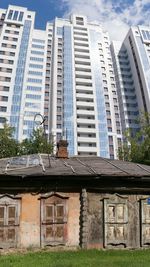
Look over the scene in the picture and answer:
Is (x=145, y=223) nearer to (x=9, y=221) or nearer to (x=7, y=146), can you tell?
(x=9, y=221)

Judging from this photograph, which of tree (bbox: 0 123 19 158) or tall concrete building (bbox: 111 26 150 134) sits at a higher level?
tall concrete building (bbox: 111 26 150 134)

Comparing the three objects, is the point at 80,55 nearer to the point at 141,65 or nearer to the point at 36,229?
the point at 141,65

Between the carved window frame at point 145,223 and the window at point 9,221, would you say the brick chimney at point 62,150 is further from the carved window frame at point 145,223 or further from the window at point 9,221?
the carved window frame at point 145,223

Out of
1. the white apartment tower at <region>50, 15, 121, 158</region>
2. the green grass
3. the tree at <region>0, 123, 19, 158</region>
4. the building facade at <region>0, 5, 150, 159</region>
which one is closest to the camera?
the green grass

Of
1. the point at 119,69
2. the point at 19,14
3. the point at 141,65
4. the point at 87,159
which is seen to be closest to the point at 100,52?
the point at 119,69

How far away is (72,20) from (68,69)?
24465mm

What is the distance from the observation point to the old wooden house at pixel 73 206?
14.5 metres

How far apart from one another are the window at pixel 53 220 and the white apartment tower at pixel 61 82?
68.4 metres

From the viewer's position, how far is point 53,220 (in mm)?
14734

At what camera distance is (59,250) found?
14602 millimetres

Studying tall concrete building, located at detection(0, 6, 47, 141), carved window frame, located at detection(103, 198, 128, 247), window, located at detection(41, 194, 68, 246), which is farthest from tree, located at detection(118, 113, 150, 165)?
tall concrete building, located at detection(0, 6, 47, 141)

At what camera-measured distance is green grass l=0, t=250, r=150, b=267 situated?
11885 mm

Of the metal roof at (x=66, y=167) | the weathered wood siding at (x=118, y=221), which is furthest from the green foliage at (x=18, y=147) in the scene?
the weathered wood siding at (x=118, y=221)

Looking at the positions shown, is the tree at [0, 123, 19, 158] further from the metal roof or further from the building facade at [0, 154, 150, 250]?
the building facade at [0, 154, 150, 250]
